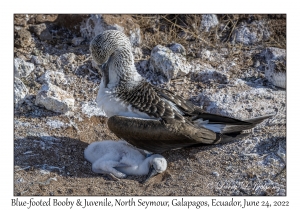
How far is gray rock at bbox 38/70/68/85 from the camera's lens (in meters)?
9.59

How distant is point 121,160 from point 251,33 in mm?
4433

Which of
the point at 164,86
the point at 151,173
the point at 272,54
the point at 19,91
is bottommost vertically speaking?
the point at 151,173

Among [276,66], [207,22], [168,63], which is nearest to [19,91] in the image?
[168,63]

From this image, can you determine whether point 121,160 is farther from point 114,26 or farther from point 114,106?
point 114,26

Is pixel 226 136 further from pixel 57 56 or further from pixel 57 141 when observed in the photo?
pixel 57 56

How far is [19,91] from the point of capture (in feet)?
30.0

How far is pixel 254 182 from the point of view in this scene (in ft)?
24.9

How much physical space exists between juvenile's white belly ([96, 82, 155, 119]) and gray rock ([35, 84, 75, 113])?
1060mm

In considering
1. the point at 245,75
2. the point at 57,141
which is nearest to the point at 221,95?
the point at 245,75

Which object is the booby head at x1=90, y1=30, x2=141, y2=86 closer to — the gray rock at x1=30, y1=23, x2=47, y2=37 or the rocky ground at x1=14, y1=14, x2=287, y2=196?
the rocky ground at x1=14, y1=14, x2=287, y2=196

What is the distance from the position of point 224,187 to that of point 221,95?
2199 millimetres

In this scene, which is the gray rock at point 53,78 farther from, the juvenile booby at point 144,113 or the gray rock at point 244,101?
the gray rock at point 244,101

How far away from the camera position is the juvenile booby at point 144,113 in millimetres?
7656

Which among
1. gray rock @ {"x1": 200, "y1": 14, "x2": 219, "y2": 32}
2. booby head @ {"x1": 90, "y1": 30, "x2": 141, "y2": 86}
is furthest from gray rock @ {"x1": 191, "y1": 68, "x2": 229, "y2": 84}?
booby head @ {"x1": 90, "y1": 30, "x2": 141, "y2": 86}
